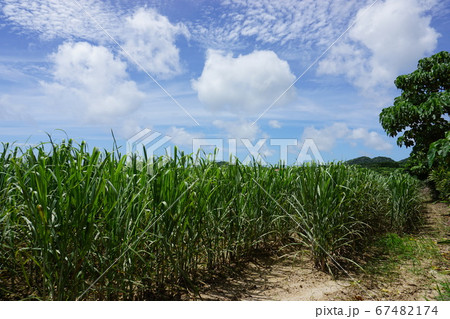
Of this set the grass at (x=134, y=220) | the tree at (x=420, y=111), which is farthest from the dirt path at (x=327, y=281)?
the tree at (x=420, y=111)

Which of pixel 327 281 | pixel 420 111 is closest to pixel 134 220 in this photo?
pixel 327 281

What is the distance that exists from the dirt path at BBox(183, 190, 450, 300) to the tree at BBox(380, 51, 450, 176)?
208 inches

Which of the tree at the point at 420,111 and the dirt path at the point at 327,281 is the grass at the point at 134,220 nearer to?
the dirt path at the point at 327,281

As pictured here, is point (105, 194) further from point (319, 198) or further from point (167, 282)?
point (319, 198)

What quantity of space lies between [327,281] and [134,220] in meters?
1.78

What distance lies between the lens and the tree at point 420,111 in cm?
814

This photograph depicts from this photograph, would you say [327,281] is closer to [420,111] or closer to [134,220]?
[134,220]

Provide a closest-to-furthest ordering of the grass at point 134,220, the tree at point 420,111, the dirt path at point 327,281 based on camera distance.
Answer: the grass at point 134,220 < the dirt path at point 327,281 < the tree at point 420,111

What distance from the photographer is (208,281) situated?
279cm

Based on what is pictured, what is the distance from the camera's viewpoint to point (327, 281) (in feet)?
9.71

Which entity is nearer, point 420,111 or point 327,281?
point 327,281

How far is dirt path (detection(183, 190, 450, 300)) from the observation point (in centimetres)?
266

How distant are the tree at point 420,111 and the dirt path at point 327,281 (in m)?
5.29
